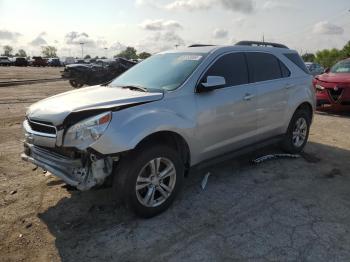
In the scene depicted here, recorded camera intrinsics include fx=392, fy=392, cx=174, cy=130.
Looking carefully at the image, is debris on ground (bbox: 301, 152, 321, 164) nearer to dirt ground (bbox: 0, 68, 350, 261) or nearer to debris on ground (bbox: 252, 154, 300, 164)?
debris on ground (bbox: 252, 154, 300, 164)

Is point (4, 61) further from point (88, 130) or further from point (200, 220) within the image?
point (200, 220)

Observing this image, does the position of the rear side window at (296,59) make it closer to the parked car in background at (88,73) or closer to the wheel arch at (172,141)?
the wheel arch at (172,141)

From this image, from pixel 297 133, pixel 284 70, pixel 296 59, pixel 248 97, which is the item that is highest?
pixel 296 59

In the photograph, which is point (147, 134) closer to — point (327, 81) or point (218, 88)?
point (218, 88)

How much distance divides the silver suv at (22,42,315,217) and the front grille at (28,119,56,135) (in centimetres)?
1

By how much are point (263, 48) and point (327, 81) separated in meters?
5.84

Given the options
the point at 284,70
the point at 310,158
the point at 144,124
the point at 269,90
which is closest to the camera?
the point at 144,124

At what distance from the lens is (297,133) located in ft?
22.3

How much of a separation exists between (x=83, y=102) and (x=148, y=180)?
1096mm

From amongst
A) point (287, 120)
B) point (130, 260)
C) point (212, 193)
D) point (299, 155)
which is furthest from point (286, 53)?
point (130, 260)

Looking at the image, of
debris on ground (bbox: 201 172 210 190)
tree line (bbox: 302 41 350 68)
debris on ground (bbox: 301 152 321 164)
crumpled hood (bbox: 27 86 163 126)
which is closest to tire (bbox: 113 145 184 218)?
crumpled hood (bbox: 27 86 163 126)

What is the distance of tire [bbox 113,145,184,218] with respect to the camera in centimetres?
400

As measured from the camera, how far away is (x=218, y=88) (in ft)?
16.4

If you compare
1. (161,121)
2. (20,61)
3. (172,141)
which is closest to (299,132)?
(172,141)
